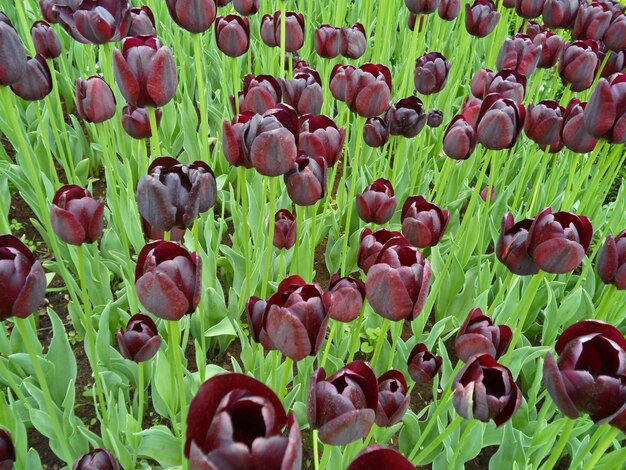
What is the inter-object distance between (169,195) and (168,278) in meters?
0.19

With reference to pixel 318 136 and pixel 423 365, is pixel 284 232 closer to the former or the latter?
pixel 318 136

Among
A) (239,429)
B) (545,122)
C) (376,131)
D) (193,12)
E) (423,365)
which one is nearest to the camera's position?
(239,429)

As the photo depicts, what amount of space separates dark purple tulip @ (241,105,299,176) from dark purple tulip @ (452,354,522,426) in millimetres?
449

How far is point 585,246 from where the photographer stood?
1.00 meters

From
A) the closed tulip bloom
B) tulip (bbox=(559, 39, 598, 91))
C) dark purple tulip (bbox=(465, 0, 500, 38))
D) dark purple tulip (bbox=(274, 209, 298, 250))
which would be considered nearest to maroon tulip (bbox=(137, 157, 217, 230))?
dark purple tulip (bbox=(274, 209, 298, 250))

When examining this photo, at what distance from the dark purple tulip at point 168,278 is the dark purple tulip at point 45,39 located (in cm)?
107

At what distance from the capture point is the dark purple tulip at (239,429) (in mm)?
467

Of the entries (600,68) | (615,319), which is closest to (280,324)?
(615,319)

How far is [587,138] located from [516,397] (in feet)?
2.55

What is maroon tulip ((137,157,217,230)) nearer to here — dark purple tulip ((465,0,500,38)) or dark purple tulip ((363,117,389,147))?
dark purple tulip ((363,117,389,147))

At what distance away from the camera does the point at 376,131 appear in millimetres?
1623

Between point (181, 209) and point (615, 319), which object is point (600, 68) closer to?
point (615, 319)

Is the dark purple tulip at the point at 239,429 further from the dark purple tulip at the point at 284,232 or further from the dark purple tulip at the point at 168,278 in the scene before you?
the dark purple tulip at the point at 284,232

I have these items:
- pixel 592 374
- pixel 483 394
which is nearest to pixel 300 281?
pixel 483 394
